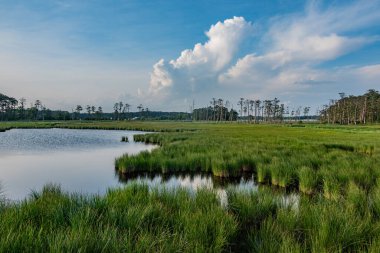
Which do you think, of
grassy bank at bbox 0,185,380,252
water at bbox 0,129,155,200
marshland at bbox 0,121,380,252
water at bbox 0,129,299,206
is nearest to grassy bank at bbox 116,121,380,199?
water at bbox 0,129,299,206

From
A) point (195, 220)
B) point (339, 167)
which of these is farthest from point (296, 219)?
point (339, 167)

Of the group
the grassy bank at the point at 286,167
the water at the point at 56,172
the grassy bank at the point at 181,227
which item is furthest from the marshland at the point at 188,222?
the water at the point at 56,172

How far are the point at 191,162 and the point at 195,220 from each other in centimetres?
1249

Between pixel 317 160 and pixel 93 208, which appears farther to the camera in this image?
pixel 317 160

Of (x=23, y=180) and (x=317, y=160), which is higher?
(x=317, y=160)

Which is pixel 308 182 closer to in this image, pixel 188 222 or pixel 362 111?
pixel 188 222

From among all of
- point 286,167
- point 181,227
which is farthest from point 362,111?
point 181,227

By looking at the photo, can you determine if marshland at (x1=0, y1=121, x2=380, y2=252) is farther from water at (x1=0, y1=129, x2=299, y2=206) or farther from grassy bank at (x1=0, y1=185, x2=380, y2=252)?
water at (x1=0, y1=129, x2=299, y2=206)

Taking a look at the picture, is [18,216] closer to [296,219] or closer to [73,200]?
[73,200]

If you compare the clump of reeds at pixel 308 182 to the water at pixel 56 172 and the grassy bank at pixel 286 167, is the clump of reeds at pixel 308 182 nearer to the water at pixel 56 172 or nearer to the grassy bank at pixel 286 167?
the grassy bank at pixel 286 167

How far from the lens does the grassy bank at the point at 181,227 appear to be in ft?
14.5

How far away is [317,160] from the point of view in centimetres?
1592

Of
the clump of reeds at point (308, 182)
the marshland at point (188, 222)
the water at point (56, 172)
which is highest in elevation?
the marshland at point (188, 222)

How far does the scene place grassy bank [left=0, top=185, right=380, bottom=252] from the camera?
4.43 meters
